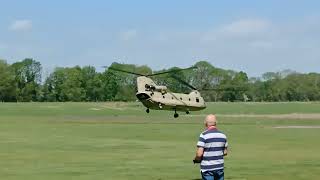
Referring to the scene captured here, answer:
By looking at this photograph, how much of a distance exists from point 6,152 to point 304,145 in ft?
53.0

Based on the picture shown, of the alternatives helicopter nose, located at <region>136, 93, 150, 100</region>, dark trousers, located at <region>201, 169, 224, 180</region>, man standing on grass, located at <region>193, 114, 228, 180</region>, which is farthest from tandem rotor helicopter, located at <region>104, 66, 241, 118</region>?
man standing on grass, located at <region>193, 114, 228, 180</region>

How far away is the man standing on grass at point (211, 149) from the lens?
1376 cm

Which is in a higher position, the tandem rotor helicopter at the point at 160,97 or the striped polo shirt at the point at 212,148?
the tandem rotor helicopter at the point at 160,97

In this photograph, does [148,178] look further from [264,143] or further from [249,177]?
[264,143]

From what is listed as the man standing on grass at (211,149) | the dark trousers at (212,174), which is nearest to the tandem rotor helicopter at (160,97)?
the dark trousers at (212,174)

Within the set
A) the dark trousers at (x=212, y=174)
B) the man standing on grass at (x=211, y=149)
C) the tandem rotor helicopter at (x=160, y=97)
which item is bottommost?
the dark trousers at (x=212, y=174)

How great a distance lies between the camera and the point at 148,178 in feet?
71.7

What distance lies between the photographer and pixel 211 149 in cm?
1386

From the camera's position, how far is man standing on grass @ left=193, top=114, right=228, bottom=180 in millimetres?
13758

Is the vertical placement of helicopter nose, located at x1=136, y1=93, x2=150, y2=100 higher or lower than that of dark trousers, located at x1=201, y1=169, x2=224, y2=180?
higher

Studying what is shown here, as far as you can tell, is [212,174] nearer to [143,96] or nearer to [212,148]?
[212,148]

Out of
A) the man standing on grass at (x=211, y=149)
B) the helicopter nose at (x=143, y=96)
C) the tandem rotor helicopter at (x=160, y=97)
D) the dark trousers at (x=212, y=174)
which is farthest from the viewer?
the tandem rotor helicopter at (x=160, y=97)

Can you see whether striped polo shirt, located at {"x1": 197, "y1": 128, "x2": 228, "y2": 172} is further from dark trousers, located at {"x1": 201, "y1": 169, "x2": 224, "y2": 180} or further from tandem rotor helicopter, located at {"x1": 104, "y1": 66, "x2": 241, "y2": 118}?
tandem rotor helicopter, located at {"x1": 104, "y1": 66, "x2": 241, "y2": 118}

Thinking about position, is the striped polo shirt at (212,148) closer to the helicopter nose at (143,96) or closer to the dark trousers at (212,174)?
the dark trousers at (212,174)
